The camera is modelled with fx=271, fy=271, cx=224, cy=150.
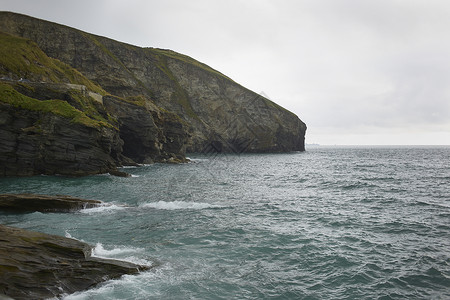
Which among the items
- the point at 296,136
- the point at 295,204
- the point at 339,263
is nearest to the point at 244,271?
the point at 339,263

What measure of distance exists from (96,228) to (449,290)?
18.7 m

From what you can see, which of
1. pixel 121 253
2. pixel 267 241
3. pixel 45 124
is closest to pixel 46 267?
pixel 121 253

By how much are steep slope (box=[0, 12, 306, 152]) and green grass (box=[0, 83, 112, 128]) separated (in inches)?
2278

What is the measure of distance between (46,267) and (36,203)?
14.3 meters

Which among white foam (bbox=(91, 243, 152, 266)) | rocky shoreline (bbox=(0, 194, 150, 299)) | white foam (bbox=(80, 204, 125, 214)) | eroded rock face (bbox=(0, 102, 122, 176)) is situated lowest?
white foam (bbox=(80, 204, 125, 214))

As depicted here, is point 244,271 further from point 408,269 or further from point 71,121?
point 71,121

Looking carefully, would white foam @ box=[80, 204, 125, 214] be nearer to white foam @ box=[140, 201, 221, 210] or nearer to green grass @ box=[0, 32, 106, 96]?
white foam @ box=[140, 201, 221, 210]

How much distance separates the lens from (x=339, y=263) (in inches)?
524

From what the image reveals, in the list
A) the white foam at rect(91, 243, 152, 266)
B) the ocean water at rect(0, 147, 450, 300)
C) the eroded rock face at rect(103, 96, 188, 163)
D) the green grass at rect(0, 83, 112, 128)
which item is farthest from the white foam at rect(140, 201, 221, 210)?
the eroded rock face at rect(103, 96, 188, 163)

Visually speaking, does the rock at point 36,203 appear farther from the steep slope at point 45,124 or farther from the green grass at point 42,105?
the green grass at point 42,105

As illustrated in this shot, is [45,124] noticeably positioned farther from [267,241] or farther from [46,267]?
[267,241]

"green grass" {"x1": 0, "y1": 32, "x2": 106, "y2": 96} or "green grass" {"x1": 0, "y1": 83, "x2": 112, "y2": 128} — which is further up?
"green grass" {"x1": 0, "y1": 32, "x2": 106, "y2": 96}

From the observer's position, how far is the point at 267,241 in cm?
1614

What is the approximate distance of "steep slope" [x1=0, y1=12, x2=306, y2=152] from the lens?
100750 millimetres
